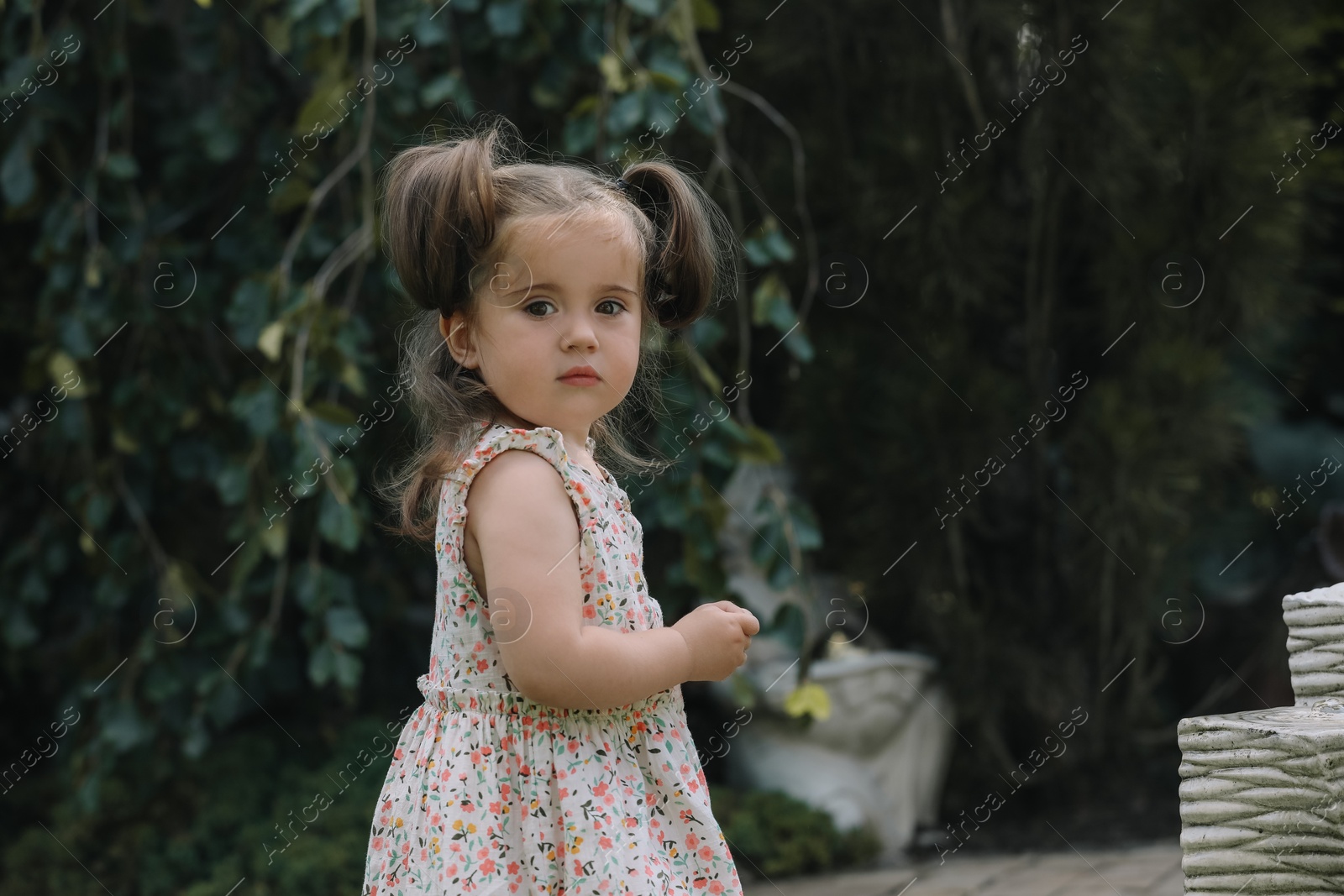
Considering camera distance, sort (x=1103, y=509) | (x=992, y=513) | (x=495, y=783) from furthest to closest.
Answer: (x=992, y=513) → (x=1103, y=509) → (x=495, y=783)

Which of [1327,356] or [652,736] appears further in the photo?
[1327,356]

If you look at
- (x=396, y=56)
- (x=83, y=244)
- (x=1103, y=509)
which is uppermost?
(x=83, y=244)

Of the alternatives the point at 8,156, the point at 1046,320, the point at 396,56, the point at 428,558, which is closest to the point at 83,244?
the point at 8,156

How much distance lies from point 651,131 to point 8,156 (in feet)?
4.40

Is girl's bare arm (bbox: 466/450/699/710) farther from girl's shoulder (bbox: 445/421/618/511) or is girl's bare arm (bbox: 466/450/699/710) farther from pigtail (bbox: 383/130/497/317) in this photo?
pigtail (bbox: 383/130/497/317)

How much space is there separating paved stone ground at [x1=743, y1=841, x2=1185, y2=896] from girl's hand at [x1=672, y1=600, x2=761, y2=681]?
1712 millimetres

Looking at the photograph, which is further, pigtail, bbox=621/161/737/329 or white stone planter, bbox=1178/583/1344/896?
pigtail, bbox=621/161/737/329

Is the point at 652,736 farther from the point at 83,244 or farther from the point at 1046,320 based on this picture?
the point at 1046,320

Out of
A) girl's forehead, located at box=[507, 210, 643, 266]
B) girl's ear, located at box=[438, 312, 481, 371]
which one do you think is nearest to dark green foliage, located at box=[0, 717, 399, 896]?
girl's ear, located at box=[438, 312, 481, 371]

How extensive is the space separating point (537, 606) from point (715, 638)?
18 cm

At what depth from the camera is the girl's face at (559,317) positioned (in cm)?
128

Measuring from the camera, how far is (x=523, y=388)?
51.0 inches

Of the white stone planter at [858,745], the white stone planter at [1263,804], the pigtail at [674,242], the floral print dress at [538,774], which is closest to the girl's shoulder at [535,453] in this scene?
the floral print dress at [538,774]

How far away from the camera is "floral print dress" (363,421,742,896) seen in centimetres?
124
